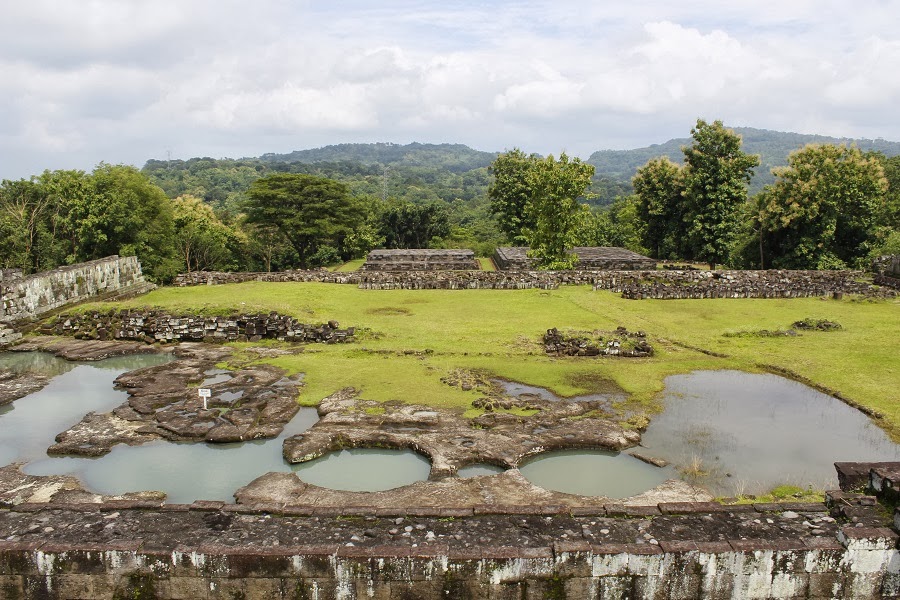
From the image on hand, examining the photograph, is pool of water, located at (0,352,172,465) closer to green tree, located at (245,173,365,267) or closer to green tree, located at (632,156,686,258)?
green tree, located at (245,173,365,267)

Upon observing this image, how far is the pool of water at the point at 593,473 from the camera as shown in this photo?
952 cm

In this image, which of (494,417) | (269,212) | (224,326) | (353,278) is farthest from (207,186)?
(494,417)

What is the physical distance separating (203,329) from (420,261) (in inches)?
661

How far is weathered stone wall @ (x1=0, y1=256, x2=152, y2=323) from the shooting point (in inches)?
782

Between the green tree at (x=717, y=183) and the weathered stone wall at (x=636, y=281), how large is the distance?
7.07 meters

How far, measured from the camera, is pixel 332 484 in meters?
9.72

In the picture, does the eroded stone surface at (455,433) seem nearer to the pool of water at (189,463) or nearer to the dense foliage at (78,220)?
the pool of water at (189,463)

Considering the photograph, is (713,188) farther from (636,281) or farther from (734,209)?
(636,281)

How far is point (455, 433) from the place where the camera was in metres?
11.3

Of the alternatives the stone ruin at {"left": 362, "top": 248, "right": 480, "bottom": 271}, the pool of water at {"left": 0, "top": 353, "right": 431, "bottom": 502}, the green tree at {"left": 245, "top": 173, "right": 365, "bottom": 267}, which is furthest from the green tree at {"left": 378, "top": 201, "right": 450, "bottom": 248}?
the pool of water at {"left": 0, "top": 353, "right": 431, "bottom": 502}

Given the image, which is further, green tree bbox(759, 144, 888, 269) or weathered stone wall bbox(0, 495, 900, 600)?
green tree bbox(759, 144, 888, 269)

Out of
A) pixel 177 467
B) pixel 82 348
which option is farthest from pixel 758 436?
pixel 82 348

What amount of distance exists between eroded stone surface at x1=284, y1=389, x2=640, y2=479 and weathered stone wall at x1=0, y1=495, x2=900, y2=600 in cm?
319

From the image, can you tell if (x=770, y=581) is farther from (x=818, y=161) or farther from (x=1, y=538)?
(x=818, y=161)
